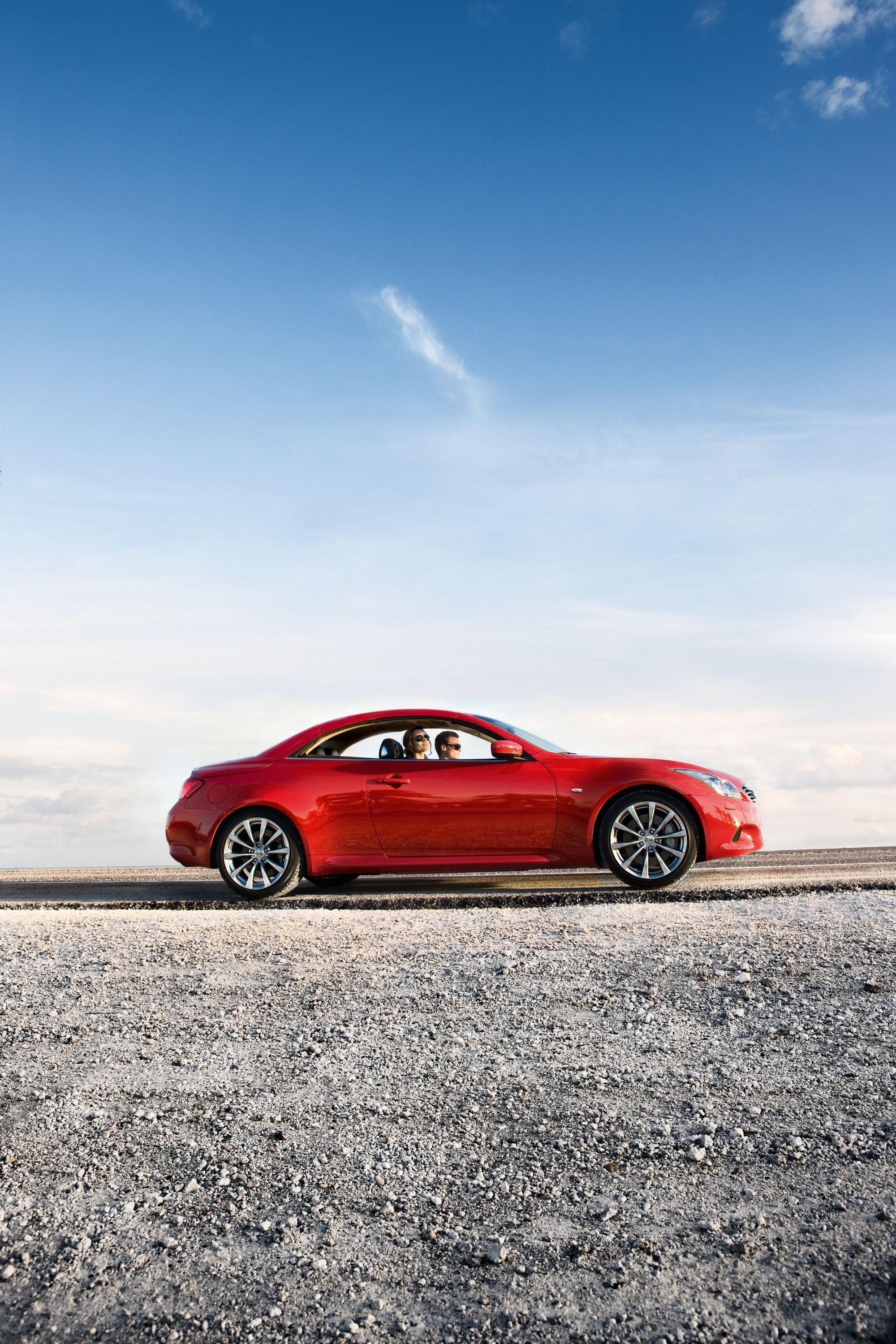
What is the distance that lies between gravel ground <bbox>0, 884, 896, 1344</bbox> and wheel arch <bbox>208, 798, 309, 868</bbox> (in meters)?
2.93

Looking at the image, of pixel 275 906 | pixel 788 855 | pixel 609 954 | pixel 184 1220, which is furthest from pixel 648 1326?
pixel 788 855

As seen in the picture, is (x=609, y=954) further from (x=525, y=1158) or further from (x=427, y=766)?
(x=427, y=766)

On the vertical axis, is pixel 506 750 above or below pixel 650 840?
above

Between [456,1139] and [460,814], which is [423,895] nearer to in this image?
[460,814]

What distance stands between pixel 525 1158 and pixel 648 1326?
911 mm

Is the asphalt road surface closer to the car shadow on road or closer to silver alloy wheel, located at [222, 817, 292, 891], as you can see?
the car shadow on road

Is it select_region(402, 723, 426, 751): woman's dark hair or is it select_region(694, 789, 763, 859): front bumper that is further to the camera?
select_region(402, 723, 426, 751): woman's dark hair

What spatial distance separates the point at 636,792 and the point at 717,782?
2.71 ft

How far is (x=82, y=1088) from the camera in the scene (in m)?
4.15

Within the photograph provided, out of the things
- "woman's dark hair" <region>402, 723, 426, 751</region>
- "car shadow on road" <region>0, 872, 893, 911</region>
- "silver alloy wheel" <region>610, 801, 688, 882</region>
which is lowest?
"car shadow on road" <region>0, 872, 893, 911</region>

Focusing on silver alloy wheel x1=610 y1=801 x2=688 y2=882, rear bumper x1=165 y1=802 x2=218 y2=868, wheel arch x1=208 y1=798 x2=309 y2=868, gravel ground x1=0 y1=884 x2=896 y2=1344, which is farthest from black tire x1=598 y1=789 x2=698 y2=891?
rear bumper x1=165 y1=802 x2=218 y2=868

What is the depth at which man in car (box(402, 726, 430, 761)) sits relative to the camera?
9.37m

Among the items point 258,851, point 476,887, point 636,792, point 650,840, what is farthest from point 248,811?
point 650,840

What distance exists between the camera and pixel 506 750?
8797 mm
